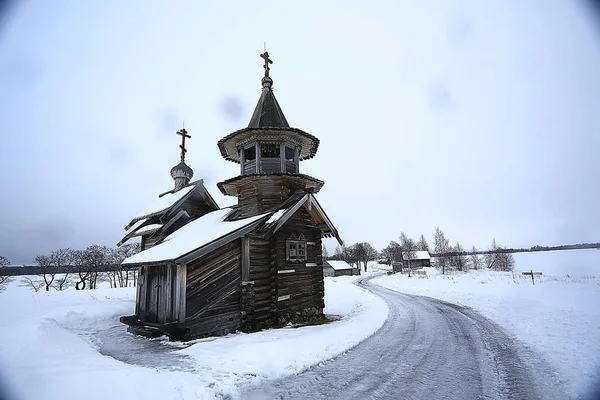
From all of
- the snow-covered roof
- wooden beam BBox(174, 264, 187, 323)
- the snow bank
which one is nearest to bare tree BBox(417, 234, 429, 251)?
the snow-covered roof

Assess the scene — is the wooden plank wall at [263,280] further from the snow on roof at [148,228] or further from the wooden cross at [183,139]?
the wooden cross at [183,139]

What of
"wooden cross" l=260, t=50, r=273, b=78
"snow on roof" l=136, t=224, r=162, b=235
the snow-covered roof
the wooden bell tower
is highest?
"wooden cross" l=260, t=50, r=273, b=78

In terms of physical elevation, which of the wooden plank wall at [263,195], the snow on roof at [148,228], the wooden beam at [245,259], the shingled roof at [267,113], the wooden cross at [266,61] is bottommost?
the wooden beam at [245,259]

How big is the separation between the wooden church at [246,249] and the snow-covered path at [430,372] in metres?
5.60

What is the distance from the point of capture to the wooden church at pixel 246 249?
39.4 ft

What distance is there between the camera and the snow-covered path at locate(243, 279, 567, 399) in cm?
588

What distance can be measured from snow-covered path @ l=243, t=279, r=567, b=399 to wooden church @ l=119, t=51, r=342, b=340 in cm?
560

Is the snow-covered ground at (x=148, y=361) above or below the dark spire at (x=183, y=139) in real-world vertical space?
below

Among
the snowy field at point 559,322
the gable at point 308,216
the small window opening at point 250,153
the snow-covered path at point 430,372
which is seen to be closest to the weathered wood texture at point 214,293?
the gable at point 308,216

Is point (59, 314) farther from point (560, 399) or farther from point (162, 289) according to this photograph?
point (560, 399)

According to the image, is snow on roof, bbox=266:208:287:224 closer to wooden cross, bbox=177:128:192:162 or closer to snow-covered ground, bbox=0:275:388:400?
snow-covered ground, bbox=0:275:388:400

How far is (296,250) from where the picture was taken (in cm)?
1566

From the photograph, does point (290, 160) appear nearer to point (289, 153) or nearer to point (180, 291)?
point (289, 153)

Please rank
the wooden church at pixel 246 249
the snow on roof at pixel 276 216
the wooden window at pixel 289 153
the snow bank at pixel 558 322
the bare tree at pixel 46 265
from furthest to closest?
the bare tree at pixel 46 265 < the wooden window at pixel 289 153 < the snow on roof at pixel 276 216 < the wooden church at pixel 246 249 < the snow bank at pixel 558 322
